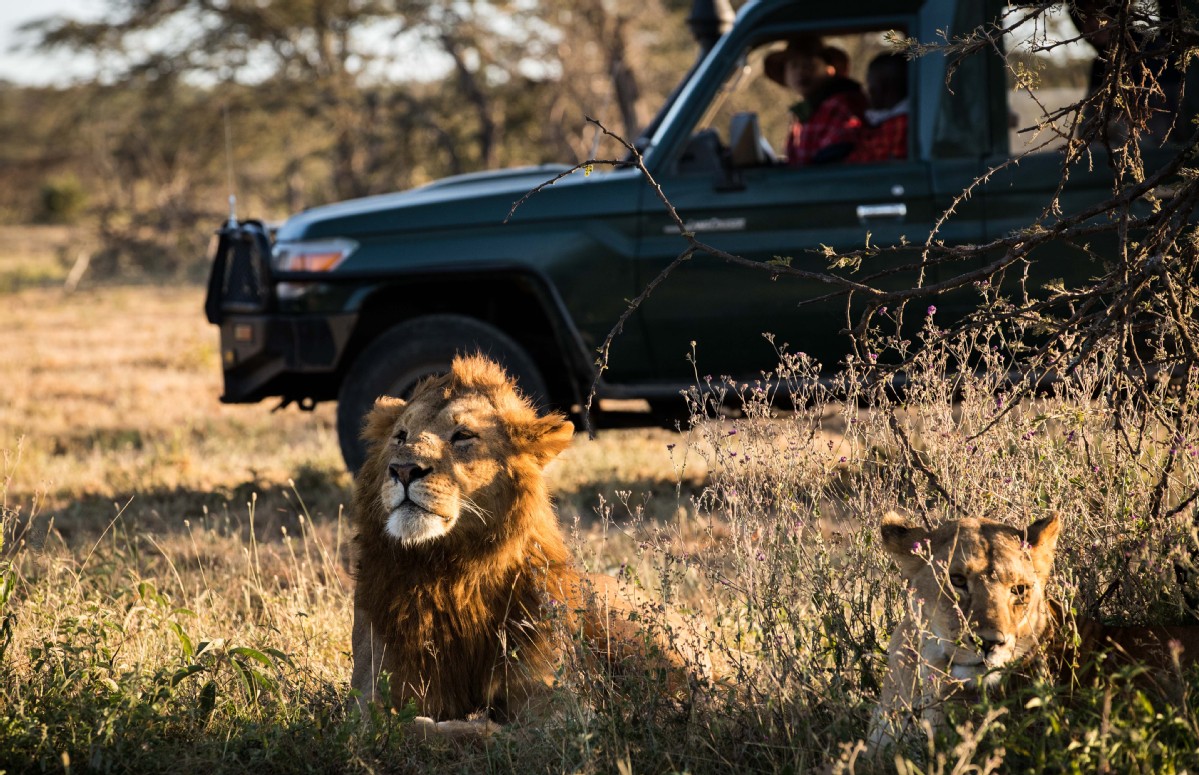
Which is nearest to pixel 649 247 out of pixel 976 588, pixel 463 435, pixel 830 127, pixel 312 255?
pixel 830 127

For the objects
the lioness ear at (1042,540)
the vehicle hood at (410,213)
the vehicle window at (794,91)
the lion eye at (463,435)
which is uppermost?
the vehicle window at (794,91)

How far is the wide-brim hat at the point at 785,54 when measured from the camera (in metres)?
6.29

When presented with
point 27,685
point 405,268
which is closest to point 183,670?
point 27,685

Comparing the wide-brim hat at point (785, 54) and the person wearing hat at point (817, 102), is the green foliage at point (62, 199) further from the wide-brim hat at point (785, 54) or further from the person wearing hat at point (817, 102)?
the person wearing hat at point (817, 102)

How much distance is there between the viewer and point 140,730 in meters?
3.25

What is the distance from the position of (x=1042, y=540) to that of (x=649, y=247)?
322 cm

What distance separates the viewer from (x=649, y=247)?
5.84m

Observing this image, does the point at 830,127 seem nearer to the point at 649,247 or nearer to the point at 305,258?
the point at 649,247

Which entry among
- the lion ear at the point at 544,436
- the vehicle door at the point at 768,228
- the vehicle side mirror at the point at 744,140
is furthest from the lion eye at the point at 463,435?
the vehicle side mirror at the point at 744,140

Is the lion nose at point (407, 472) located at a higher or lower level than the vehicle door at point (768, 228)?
lower

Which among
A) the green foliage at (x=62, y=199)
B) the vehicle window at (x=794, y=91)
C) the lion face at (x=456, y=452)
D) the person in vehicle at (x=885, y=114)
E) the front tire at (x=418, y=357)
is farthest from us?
the green foliage at (x=62, y=199)

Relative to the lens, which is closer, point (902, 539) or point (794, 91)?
point (902, 539)

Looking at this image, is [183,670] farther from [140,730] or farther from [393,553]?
[393,553]

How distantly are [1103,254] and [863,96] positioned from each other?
1.52 meters
